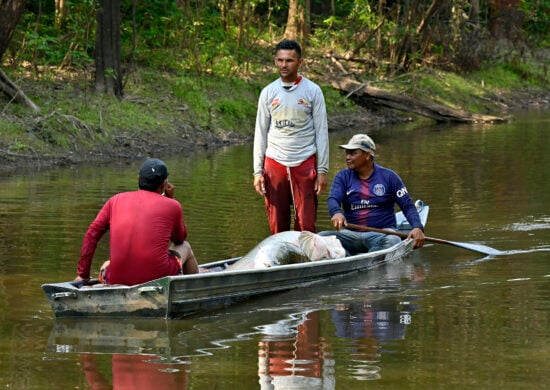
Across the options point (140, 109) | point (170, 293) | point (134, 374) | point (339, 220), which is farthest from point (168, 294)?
point (140, 109)

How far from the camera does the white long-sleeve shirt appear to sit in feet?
35.8

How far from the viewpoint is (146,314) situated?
354 inches

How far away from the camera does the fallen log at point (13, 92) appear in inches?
808

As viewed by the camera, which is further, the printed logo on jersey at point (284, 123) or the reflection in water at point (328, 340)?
the printed logo on jersey at point (284, 123)

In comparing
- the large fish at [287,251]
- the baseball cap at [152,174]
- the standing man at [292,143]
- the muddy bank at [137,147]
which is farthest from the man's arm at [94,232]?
the muddy bank at [137,147]

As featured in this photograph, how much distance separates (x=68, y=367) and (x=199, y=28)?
1968cm

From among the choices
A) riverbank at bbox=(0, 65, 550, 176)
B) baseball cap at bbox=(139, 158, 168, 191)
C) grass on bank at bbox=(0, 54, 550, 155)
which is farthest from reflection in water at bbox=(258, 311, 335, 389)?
grass on bank at bbox=(0, 54, 550, 155)

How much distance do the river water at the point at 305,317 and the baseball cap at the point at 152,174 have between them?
101 centimetres

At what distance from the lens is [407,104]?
96.4 ft

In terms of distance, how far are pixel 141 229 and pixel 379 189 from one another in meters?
3.22

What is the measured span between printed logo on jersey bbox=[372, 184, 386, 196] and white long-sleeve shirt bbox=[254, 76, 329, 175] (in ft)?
2.02

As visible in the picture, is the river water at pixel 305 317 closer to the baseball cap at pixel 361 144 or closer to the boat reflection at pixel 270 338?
the boat reflection at pixel 270 338

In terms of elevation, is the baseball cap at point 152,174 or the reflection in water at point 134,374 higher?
the baseball cap at point 152,174

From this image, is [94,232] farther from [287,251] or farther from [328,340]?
[287,251]
